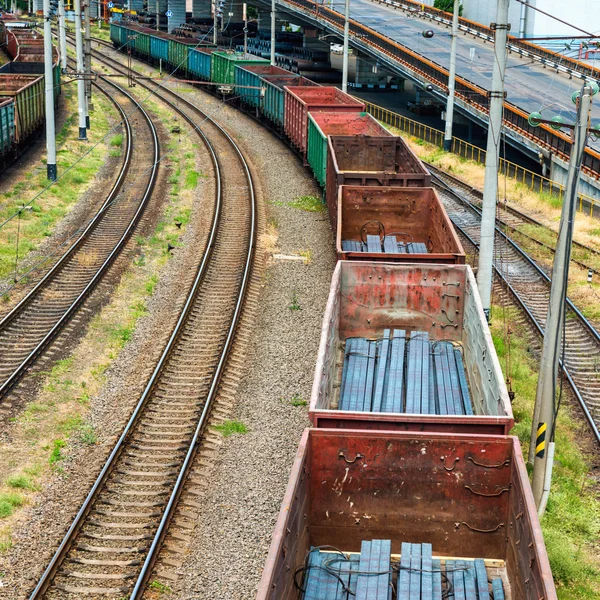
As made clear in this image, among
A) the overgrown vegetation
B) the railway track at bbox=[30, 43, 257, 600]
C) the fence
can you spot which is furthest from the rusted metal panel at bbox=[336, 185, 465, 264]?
the overgrown vegetation

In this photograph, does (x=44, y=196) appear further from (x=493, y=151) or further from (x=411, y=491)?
(x=411, y=491)

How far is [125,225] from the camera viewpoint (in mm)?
26672

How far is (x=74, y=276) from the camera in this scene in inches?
875

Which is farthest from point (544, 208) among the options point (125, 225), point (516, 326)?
point (125, 225)

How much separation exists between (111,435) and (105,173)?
21042 millimetres

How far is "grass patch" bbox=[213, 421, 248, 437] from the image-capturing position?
14.9 meters

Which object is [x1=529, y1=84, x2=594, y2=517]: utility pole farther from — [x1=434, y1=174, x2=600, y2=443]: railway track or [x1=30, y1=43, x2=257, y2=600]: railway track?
[x1=30, y1=43, x2=257, y2=600]: railway track

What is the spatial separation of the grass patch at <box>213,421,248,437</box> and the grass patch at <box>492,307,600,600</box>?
4.64 meters

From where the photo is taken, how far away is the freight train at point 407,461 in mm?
8797

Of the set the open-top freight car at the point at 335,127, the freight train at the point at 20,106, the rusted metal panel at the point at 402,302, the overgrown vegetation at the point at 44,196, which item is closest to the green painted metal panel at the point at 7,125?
the freight train at the point at 20,106

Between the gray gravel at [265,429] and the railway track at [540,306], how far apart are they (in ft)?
15.7

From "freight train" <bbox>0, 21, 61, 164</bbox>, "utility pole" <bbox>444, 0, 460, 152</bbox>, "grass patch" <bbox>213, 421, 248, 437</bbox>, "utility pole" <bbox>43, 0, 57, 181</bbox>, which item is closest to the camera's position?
"grass patch" <bbox>213, 421, 248, 437</bbox>

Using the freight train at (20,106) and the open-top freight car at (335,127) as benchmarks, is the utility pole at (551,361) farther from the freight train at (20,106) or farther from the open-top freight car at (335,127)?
the freight train at (20,106)

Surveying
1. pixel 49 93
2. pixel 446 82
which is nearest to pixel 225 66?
pixel 446 82
